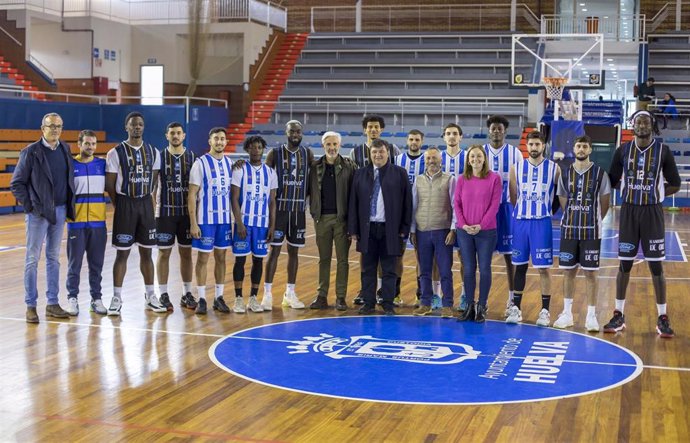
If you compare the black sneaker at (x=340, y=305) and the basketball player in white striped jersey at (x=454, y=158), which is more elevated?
the basketball player in white striped jersey at (x=454, y=158)

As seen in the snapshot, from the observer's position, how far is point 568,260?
27.8 ft

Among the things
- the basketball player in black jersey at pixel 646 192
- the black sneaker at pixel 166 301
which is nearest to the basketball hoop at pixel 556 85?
the basketball player in black jersey at pixel 646 192

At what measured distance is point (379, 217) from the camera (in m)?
9.05

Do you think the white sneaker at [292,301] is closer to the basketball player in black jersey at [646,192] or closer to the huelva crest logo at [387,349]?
the huelva crest logo at [387,349]

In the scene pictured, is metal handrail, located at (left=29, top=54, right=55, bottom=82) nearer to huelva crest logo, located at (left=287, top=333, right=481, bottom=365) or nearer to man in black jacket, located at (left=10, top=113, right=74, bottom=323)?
man in black jacket, located at (left=10, top=113, right=74, bottom=323)

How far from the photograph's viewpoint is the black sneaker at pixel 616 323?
27.6ft

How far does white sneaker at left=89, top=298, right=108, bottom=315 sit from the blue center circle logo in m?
1.55

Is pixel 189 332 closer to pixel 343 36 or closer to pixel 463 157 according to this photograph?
pixel 463 157

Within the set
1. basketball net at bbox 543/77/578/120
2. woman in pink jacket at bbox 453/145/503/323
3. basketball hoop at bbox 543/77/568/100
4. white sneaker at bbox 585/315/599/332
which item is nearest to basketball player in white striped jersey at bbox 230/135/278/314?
woman in pink jacket at bbox 453/145/503/323

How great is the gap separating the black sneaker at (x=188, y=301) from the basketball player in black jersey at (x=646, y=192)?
3.88 metres

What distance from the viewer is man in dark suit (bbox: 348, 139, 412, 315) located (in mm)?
8984

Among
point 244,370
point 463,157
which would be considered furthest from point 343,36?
point 244,370

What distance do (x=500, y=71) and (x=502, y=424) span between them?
24.9 metres

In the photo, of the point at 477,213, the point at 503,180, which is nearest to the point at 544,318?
the point at 477,213
